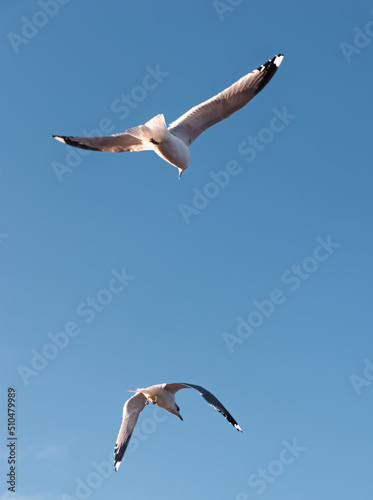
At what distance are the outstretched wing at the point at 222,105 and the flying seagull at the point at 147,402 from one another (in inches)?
147

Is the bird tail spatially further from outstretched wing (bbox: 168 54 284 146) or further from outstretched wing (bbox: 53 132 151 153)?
outstretched wing (bbox: 168 54 284 146)

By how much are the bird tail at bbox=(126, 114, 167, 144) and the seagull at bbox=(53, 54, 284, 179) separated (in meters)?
0.10

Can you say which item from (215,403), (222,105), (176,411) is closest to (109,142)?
(222,105)

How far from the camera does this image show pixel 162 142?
8.82m

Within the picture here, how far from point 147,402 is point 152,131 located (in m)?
4.72

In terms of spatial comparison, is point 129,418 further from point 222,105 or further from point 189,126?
point 222,105

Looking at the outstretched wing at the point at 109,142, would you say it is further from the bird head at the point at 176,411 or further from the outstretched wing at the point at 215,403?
the bird head at the point at 176,411

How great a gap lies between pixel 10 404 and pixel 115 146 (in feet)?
15.9

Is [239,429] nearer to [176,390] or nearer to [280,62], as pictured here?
[176,390]

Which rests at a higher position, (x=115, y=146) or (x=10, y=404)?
(x=115, y=146)

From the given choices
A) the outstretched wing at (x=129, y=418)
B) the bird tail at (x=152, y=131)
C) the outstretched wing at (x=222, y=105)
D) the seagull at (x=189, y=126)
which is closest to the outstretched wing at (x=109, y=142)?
the seagull at (x=189, y=126)

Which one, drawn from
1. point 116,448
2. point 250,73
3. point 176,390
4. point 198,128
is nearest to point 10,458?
point 116,448

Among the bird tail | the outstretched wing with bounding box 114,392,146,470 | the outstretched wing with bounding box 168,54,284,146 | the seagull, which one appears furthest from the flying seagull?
the outstretched wing with bounding box 168,54,284,146

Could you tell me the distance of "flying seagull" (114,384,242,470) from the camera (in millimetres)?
9482
